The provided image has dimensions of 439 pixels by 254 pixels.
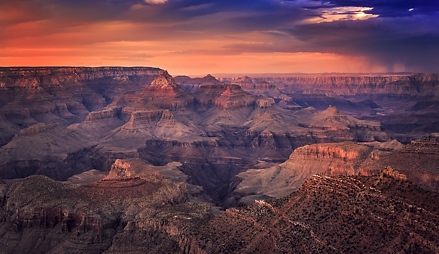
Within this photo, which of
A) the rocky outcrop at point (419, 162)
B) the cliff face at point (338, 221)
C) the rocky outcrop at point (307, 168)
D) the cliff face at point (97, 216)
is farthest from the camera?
the rocky outcrop at point (307, 168)

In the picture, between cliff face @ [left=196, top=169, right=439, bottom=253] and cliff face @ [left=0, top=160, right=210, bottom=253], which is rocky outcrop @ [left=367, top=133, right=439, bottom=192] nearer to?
cliff face @ [left=0, top=160, right=210, bottom=253]

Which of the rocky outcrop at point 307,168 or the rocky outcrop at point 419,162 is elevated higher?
the rocky outcrop at point 419,162

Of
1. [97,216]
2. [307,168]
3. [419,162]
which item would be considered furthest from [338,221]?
[307,168]

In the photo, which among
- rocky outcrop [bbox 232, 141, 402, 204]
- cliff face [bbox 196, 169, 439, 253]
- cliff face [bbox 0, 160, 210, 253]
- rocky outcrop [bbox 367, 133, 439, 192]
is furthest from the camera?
rocky outcrop [bbox 232, 141, 402, 204]

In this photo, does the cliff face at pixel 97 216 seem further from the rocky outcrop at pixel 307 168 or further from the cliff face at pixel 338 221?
the rocky outcrop at pixel 307 168

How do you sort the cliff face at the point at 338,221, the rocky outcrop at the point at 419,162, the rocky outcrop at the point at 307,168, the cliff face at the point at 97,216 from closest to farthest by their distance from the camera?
the cliff face at the point at 338,221, the cliff face at the point at 97,216, the rocky outcrop at the point at 419,162, the rocky outcrop at the point at 307,168

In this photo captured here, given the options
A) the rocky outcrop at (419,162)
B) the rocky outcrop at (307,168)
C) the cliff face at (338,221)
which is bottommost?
the rocky outcrop at (307,168)

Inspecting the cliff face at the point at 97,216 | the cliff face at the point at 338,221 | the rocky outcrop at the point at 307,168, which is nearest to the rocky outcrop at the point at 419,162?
the rocky outcrop at the point at 307,168

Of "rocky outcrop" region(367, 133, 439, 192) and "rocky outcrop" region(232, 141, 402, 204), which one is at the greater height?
"rocky outcrop" region(367, 133, 439, 192)

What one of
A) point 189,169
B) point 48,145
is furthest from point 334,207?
point 48,145

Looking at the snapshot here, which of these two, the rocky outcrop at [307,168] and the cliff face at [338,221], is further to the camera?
the rocky outcrop at [307,168]

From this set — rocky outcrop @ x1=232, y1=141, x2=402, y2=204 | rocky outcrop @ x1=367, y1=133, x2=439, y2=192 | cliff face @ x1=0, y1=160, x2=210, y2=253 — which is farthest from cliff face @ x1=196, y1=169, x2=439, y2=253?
rocky outcrop @ x1=232, y1=141, x2=402, y2=204
